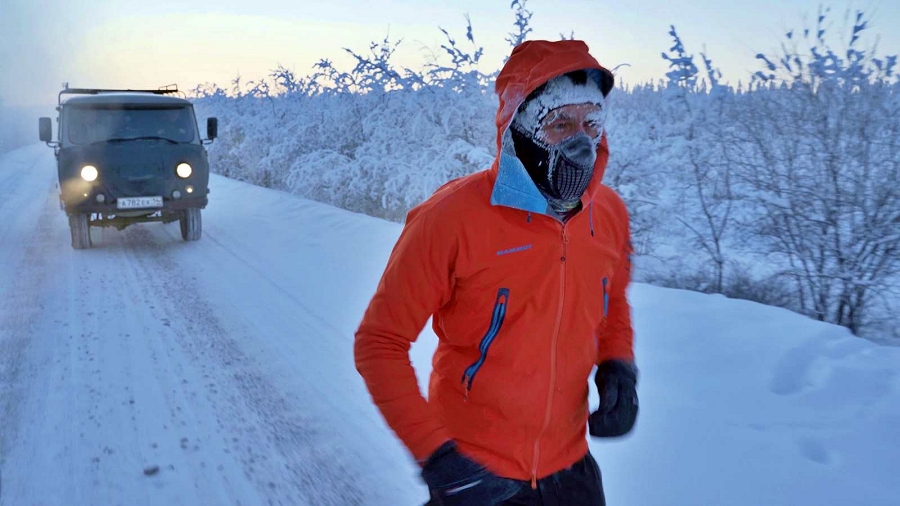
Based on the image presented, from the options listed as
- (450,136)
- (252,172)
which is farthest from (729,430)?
(252,172)

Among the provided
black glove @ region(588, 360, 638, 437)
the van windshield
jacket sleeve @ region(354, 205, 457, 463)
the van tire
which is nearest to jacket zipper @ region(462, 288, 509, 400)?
jacket sleeve @ region(354, 205, 457, 463)

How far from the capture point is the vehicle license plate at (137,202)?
338 inches

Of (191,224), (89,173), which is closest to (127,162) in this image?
(89,173)

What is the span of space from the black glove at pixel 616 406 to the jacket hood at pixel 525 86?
0.56 m

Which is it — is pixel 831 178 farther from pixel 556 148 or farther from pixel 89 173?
pixel 89 173

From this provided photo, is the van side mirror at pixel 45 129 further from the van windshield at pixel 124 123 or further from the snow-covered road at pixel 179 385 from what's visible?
the snow-covered road at pixel 179 385

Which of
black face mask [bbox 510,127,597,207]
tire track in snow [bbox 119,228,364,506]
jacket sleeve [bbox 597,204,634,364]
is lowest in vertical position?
tire track in snow [bbox 119,228,364,506]

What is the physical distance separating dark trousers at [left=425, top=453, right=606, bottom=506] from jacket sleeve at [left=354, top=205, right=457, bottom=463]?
0.79 ft

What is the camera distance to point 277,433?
11.7 ft

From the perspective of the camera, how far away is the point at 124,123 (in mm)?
8883

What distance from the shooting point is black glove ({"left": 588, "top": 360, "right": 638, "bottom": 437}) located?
1784 mm

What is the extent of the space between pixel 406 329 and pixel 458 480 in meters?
0.37

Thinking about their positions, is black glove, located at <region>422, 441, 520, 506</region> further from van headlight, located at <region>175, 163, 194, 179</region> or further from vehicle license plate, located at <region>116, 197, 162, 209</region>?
van headlight, located at <region>175, 163, 194, 179</region>

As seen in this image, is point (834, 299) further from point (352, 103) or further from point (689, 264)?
point (352, 103)
